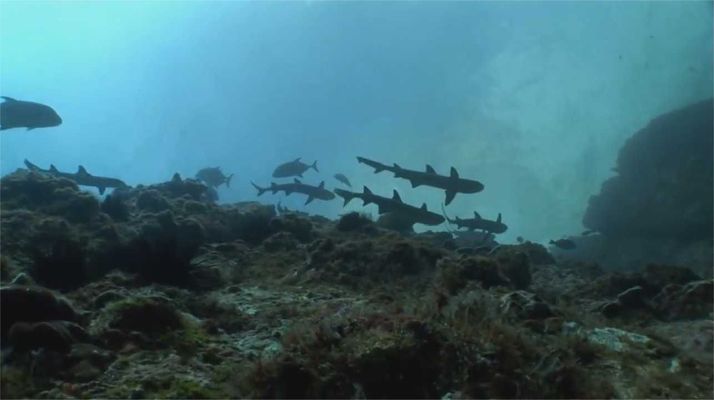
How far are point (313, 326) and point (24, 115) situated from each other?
10.6m

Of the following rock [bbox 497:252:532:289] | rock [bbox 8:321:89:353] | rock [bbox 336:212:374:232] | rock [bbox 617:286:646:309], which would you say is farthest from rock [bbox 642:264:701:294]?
rock [bbox 8:321:89:353]

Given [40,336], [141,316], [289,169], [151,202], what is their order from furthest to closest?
1. [289,169]
2. [151,202]
3. [141,316]
4. [40,336]

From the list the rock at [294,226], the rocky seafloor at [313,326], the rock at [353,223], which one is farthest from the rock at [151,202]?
the rock at [353,223]

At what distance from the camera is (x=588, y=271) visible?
41.1 feet

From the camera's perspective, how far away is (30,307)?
4.21m

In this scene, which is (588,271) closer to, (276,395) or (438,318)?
(438,318)

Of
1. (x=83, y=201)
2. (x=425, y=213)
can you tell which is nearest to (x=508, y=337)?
(x=83, y=201)

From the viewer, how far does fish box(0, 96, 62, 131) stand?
11594 millimetres

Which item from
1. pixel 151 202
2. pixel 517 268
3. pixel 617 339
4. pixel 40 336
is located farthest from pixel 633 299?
pixel 151 202

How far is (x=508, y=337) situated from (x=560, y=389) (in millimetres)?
481

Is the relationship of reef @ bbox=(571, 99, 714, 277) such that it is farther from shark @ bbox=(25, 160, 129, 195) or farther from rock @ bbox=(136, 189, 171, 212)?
shark @ bbox=(25, 160, 129, 195)

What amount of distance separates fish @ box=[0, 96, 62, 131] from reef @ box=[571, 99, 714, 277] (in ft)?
69.7

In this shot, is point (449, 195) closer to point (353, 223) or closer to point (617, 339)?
point (353, 223)

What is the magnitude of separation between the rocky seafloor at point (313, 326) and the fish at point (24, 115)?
4.20 m
